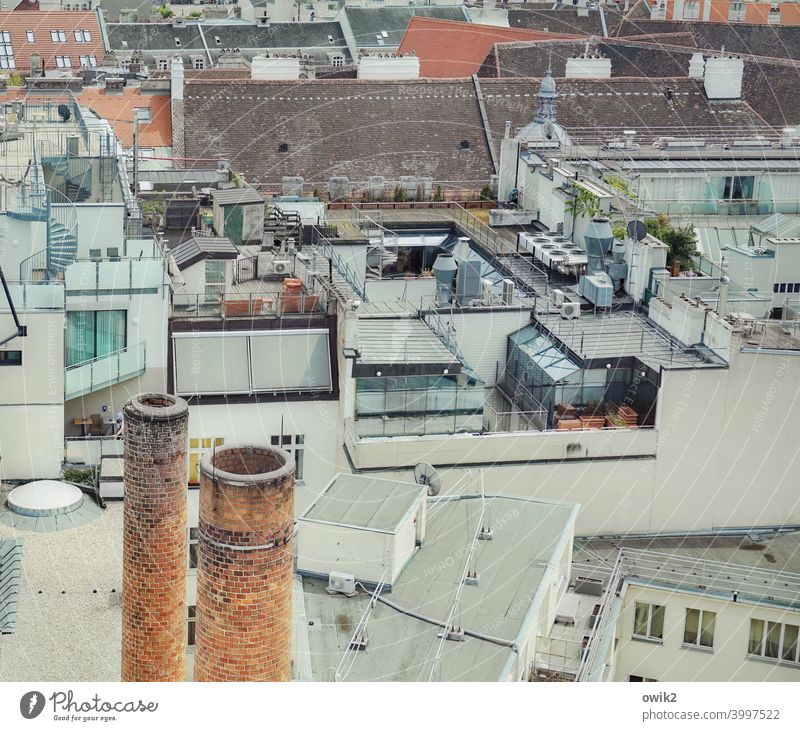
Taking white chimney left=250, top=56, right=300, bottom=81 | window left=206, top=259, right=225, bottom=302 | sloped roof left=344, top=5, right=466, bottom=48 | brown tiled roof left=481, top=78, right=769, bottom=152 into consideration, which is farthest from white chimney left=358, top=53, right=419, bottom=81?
window left=206, top=259, right=225, bottom=302

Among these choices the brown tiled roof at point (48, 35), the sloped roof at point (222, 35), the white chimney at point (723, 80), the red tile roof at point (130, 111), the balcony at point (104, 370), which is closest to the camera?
the balcony at point (104, 370)

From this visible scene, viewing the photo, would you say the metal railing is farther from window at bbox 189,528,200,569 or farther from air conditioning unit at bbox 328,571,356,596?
air conditioning unit at bbox 328,571,356,596

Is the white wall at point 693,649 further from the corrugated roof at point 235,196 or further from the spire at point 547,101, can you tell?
the spire at point 547,101

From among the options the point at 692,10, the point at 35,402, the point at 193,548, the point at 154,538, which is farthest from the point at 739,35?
the point at 154,538

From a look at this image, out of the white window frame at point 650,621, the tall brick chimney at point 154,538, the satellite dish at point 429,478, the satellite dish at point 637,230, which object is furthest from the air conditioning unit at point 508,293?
the tall brick chimney at point 154,538

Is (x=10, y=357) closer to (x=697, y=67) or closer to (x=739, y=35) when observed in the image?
(x=697, y=67)

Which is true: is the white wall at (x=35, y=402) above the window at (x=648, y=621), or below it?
above
